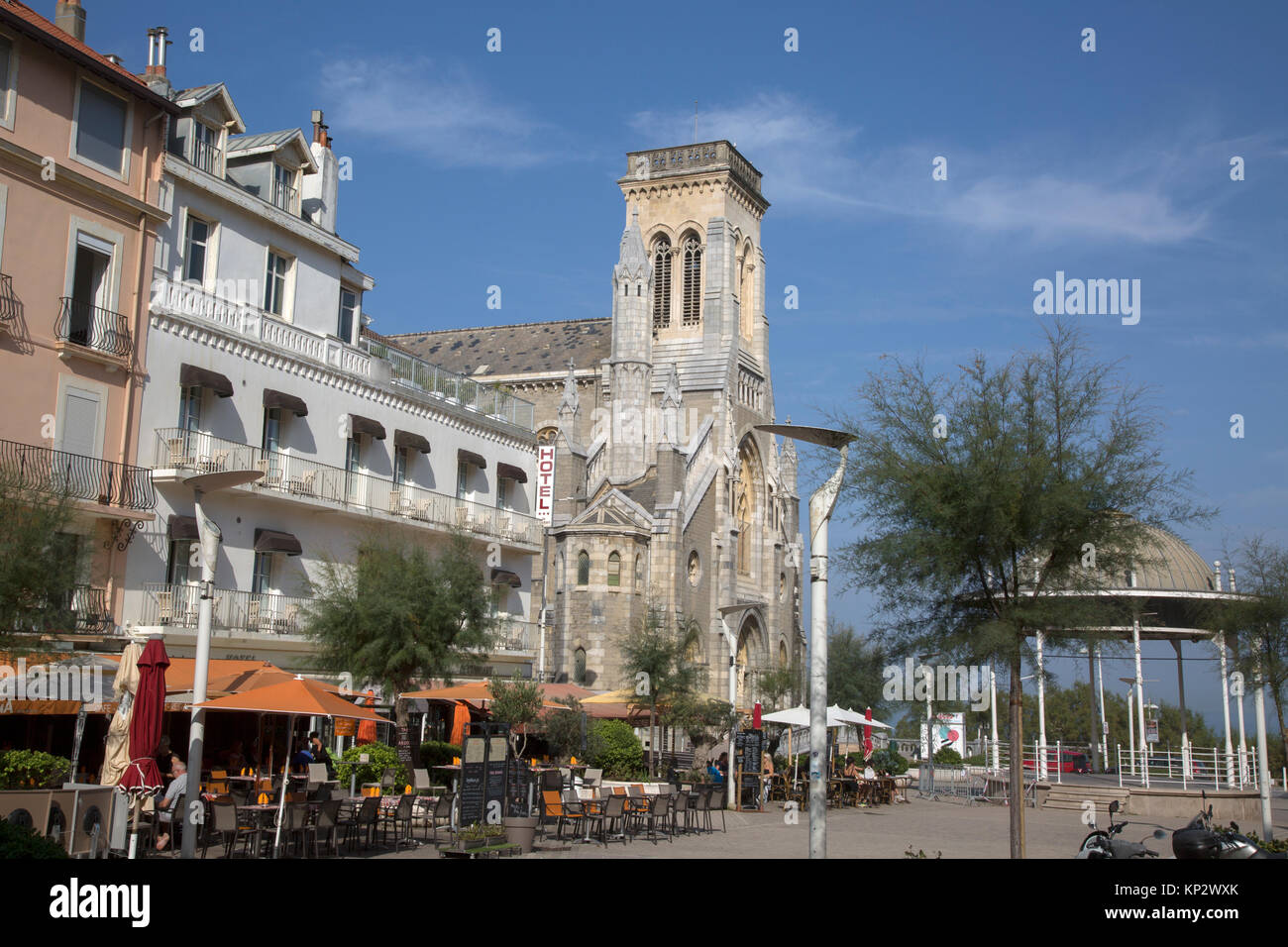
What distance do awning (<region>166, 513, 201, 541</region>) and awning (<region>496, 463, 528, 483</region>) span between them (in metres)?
12.7

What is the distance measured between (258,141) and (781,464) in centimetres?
3925

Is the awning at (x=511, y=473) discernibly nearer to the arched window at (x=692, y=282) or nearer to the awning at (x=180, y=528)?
the awning at (x=180, y=528)

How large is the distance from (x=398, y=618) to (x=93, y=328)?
26.3 ft

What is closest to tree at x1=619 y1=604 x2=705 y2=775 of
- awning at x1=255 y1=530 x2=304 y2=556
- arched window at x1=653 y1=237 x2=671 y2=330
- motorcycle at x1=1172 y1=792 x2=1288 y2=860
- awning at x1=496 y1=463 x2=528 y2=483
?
awning at x1=496 y1=463 x2=528 y2=483

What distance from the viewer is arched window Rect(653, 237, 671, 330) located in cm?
6272

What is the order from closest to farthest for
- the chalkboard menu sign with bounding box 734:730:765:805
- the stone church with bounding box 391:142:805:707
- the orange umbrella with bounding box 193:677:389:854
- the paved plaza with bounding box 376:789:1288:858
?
the orange umbrella with bounding box 193:677:389:854 < the paved plaza with bounding box 376:789:1288:858 < the chalkboard menu sign with bounding box 734:730:765:805 < the stone church with bounding box 391:142:805:707

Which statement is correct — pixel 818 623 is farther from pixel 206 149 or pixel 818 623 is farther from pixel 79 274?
pixel 206 149

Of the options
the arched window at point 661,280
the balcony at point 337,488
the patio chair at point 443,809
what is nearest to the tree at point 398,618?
the balcony at point 337,488

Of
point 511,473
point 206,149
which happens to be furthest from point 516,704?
point 206,149

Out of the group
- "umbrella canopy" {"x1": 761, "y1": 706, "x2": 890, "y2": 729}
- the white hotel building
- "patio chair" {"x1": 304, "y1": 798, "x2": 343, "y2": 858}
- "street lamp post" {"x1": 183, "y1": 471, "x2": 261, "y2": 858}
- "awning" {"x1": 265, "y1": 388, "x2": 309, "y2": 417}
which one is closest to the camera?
"street lamp post" {"x1": 183, "y1": 471, "x2": 261, "y2": 858}

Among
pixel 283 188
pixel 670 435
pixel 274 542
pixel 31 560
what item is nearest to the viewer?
pixel 31 560

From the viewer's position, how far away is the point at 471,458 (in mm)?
34500

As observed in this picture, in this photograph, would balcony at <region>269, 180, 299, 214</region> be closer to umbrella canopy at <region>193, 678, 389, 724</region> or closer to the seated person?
umbrella canopy at <region>193, 678, 389, 724</region>
